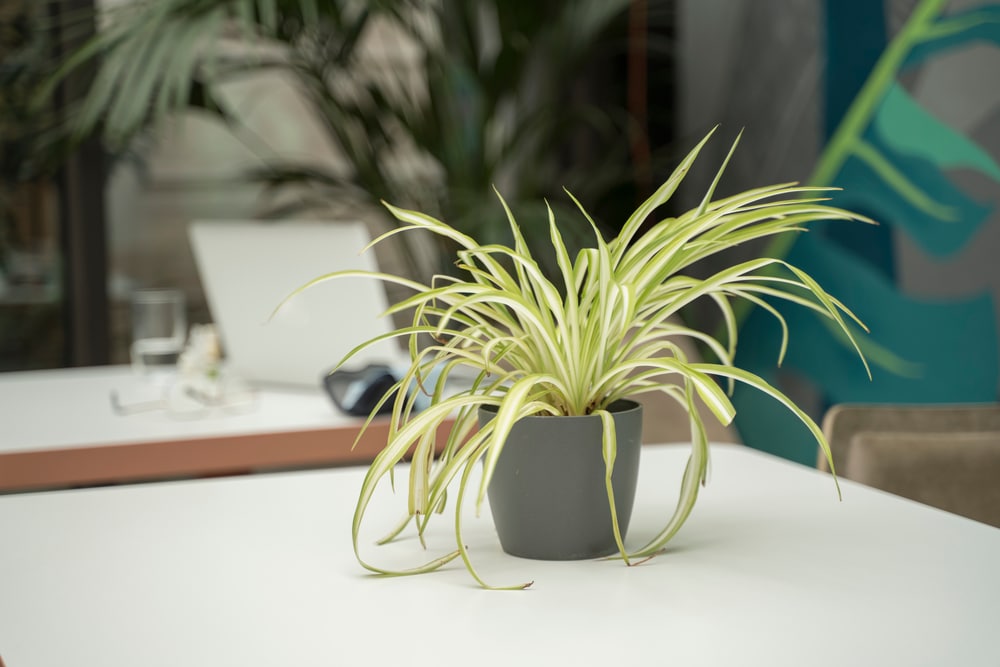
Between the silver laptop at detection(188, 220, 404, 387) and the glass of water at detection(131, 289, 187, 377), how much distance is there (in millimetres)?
100

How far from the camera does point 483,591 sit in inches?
39.4

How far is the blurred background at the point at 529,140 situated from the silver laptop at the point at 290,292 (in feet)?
2.24

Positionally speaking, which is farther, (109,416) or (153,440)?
(109,416)

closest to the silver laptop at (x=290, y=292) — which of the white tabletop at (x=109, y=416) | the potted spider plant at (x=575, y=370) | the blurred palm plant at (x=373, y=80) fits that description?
the white tabletop at (x=109, y=416)

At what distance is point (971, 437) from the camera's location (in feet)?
5.74

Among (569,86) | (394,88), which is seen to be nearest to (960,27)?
(569,86)

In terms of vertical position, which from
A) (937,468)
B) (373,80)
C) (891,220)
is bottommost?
(937,468)

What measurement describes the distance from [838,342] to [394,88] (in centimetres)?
211

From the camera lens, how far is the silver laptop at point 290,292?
2.22 metres

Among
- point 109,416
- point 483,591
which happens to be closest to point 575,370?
point 483,591

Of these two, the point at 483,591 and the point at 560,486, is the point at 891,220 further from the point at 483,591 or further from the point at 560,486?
the point at 483,591

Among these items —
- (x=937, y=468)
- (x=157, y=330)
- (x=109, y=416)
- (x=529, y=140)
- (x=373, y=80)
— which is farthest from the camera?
(x=529, y=140)

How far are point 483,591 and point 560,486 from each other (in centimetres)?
13

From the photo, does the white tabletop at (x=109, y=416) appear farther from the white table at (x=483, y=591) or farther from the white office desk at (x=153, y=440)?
the white table at (x=483, y=591)
